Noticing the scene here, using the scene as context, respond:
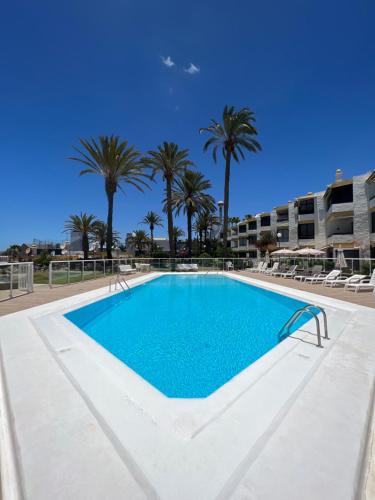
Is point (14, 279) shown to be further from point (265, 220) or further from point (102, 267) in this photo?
point (265, 220)

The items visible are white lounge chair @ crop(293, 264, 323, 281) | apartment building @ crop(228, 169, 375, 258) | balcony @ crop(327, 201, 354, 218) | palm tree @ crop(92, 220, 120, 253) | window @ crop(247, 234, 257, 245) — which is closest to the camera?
white lounge chair @ crop(293, 264, 323, 281)

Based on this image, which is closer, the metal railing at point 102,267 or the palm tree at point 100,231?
the metal railing at point 102,267

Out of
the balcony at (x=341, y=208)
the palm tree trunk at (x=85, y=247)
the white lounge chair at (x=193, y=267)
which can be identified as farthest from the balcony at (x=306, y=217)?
the palm tree trunk at (x=85, y=247)

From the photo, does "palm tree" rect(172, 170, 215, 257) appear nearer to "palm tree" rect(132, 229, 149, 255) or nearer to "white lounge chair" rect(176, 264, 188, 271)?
"white lounge chair" rect(176, 264, 188, 271)

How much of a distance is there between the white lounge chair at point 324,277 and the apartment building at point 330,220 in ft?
33.5

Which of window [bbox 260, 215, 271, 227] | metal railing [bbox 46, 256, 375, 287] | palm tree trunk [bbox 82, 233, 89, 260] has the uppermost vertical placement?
window [bbox 260, 215, 271, 227]

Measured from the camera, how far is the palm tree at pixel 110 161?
2152cm

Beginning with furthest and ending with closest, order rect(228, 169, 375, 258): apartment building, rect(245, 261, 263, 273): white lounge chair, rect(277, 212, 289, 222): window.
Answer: rect(277, 212, 289, 222): window → rect(245, 261, 263, 273): white lounge chair → rect(228, 169, 375, 258): apartment building

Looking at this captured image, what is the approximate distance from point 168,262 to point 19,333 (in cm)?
1828

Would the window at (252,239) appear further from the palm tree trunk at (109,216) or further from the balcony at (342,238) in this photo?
the palm tree trunk at (109,216)

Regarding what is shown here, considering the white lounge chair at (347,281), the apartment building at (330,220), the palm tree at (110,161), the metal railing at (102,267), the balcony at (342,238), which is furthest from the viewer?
the balcony at (342,238)

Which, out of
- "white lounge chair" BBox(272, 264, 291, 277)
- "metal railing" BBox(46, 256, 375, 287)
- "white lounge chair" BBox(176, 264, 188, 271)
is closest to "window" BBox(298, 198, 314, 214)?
"metal railing" BBox(46, 256, 375, 287)

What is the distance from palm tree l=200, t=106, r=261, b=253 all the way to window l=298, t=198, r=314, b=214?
13105 mm

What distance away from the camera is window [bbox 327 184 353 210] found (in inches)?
951
